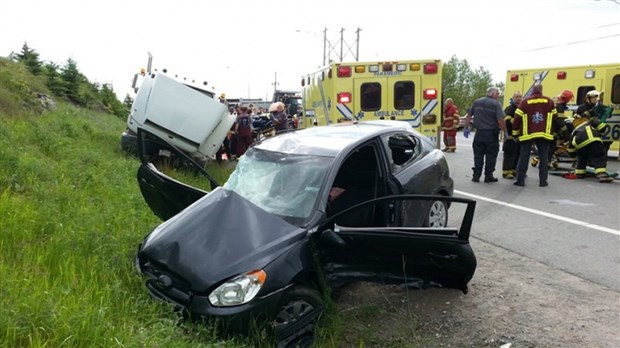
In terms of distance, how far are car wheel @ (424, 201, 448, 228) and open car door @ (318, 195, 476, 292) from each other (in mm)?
1280

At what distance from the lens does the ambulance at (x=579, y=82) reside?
12.1 m

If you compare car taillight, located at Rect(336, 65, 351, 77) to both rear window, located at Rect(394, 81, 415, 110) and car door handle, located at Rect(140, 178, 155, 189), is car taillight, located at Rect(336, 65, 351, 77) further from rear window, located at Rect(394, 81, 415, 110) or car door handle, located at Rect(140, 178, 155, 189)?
car door handle, located at Rect(140, 178, 155, 189)

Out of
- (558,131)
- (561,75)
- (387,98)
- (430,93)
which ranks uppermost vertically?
(561,75)

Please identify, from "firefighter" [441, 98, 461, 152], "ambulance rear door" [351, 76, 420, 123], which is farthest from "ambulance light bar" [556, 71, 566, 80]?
"ambulance rear door" [351, 76, 420, 123]

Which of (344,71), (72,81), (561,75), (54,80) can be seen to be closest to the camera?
(344,71)

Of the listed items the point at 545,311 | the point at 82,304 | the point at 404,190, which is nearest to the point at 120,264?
the point at 82,304

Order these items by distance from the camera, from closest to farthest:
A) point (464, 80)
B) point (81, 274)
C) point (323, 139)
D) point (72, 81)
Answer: point (81, 274)
point (323, 139)
point (72, 81)
point (464, 80)

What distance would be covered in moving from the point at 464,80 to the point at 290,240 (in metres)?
81.3

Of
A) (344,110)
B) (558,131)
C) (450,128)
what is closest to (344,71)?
(344,110)

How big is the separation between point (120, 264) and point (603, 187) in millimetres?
8829

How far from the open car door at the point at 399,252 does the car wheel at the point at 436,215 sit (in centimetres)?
128

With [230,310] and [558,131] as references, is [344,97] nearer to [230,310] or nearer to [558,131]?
[558,131]

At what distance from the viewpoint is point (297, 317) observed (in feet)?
10.4

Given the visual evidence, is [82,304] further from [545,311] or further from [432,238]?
[545,311]
